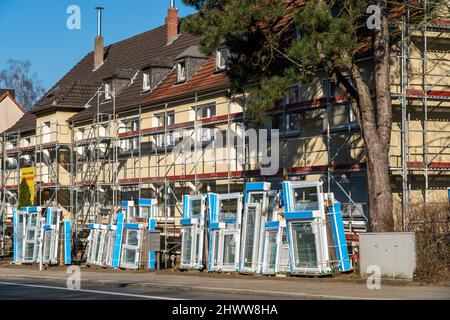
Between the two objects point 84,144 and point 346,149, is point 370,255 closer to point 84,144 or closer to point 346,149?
point 346,149

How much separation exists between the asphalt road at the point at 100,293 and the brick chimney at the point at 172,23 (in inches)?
961

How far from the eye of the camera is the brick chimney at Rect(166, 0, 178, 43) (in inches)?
1857

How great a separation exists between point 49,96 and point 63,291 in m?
32.4

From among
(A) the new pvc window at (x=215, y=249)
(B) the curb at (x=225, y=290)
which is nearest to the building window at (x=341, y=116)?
(A) the new pvc window at (x=215, y=249)

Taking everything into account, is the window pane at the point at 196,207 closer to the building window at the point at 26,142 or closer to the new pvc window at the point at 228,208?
the new pvc window at the point at 228,208

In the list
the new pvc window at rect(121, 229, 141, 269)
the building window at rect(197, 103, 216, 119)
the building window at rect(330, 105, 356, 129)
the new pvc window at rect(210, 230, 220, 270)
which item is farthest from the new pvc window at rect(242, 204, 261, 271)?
the building window at rect(197, 103, 216, 119)

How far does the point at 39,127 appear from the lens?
166ft

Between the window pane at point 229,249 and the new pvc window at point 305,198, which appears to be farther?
the window pane at point 229,249

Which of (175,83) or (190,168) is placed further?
(175,83)

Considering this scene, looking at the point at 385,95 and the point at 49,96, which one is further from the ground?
the point at 49,96

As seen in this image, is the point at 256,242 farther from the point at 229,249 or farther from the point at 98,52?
the point at 98,52

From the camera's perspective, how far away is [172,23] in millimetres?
47438

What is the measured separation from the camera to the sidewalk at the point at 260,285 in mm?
18688
